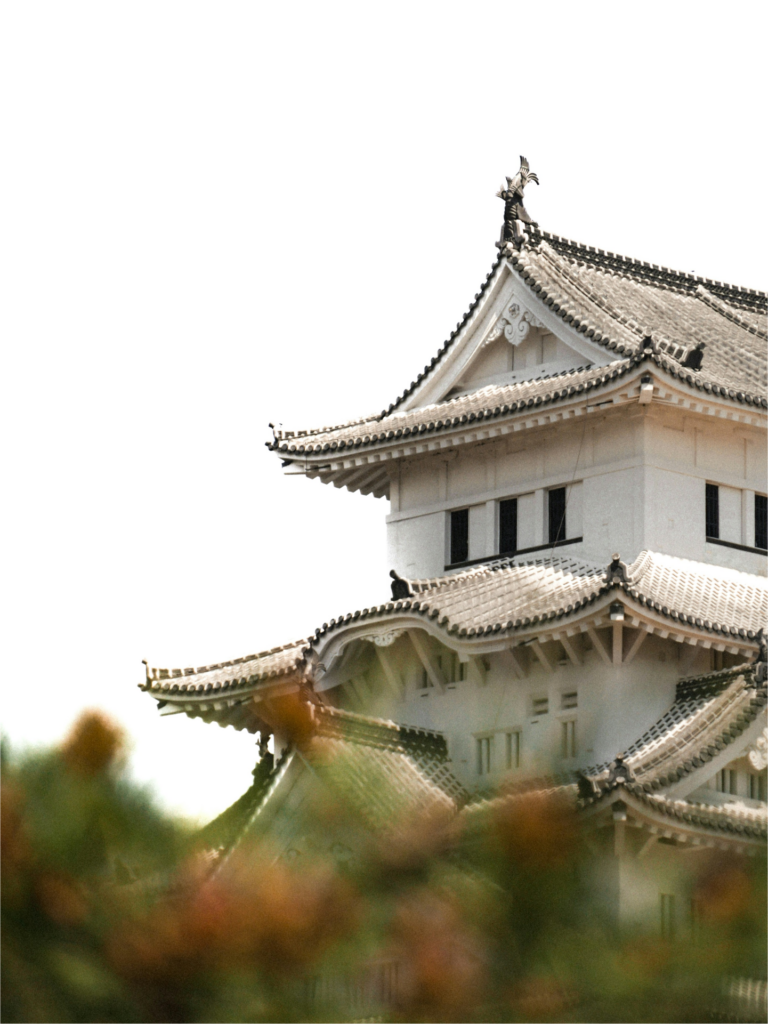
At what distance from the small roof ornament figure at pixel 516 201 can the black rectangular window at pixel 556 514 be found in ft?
15.4

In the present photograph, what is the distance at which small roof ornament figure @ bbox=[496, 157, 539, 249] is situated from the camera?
28.2 meters

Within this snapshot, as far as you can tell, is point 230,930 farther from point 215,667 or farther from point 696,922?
point 215,667

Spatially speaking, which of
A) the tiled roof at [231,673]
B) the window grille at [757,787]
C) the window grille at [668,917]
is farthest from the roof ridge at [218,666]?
the window grille at [668,917]

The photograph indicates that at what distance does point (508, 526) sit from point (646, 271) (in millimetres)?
5948

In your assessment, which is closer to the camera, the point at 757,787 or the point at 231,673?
the point at 757,787

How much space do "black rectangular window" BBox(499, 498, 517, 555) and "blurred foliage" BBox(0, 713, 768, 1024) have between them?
21399mm

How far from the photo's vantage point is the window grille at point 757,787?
22484 millimetres

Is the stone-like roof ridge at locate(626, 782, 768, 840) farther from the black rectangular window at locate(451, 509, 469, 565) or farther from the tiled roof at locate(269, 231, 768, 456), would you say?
the black rectangular window at locate(451, 509, 469, 565)

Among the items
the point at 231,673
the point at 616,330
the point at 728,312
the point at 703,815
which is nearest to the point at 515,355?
the point at 616,330

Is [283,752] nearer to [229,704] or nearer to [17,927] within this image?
[229,704]

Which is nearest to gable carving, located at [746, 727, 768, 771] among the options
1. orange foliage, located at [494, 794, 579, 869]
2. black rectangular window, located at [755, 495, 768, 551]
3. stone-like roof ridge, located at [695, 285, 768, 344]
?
black rectangular window, located at [755, 495, 768, 551]

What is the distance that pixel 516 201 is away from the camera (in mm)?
28500

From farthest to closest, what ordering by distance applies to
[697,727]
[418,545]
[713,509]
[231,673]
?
[418,545]
[231,673]
[713,509]
[697,727]

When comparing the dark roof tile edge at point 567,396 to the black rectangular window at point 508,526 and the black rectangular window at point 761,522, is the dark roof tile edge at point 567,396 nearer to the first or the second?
the black rectangular window at point 508,526
